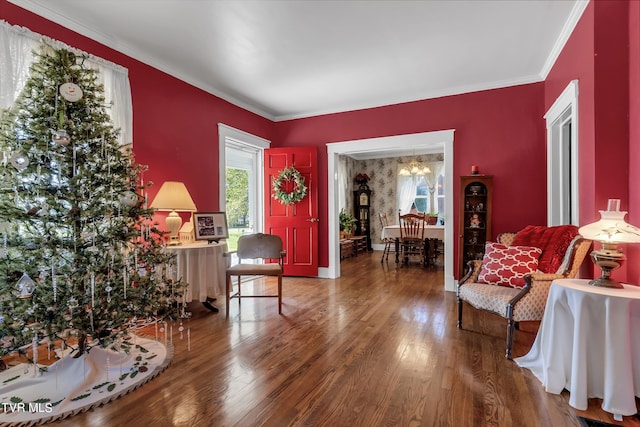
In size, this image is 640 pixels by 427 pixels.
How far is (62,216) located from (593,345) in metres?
3.17

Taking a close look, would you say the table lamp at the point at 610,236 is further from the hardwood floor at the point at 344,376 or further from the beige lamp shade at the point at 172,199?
the beige lamp shade at the point at 172,199

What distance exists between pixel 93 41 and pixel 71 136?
1.62 m

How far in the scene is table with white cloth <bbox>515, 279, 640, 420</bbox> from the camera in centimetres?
168

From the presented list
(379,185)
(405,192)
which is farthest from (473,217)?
(379,185)

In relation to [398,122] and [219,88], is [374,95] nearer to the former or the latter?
[398,122]

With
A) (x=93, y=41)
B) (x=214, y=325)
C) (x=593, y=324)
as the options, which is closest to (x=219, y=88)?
(x=93, y=41)

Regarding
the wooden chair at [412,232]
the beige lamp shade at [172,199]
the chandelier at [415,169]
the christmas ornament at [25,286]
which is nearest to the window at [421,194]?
the chandelier at [415,169]

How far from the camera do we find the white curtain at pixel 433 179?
8.00 meters

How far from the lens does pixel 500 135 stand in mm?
4102

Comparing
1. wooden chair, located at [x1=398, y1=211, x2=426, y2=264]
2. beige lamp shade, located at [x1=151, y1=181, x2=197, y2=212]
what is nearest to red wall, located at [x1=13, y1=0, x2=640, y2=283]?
beige lamp shade, located at [x1=151, y1=181, x2=197, y2=212]

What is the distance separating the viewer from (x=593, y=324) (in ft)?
5.94

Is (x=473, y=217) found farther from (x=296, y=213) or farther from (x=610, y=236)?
(x=296, y=213)

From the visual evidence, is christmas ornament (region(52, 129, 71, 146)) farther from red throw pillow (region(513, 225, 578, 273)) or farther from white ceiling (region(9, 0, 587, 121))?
red throw pillow (region(513, 225, 578, 273))

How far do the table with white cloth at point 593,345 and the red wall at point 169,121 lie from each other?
367 cm
